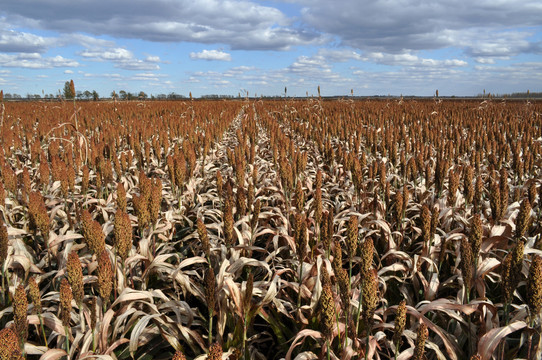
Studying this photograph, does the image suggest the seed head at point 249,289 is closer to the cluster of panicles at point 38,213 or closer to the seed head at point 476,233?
the seed head at point 476,233

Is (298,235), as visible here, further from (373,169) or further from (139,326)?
(373,169)

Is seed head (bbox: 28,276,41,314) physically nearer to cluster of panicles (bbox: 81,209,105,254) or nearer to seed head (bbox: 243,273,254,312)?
cluster of panicles (bbox: 81,209,105,254)

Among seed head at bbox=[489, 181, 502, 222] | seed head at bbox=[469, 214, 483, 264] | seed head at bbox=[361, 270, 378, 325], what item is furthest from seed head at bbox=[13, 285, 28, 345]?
seed head at bbox=[489, 181, 502, 222]

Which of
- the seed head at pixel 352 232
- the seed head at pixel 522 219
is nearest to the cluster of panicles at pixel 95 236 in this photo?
the seed head at pixel 352 232

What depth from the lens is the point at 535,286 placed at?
1.42 metres

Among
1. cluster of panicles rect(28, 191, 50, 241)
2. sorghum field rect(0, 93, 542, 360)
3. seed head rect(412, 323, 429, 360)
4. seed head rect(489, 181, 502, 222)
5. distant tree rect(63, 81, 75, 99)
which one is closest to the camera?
seed head rect(412, 323, 429, 360)

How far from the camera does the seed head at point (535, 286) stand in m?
1.40

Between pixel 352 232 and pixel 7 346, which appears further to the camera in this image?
pixel 352 232

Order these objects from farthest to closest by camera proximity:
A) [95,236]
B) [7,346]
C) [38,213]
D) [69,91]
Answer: [69,91] → [38,213] → [95,236] → [7,346]

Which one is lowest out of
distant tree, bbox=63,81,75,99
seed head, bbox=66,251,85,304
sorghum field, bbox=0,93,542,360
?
sorghum field, bbox=0,93,542,360

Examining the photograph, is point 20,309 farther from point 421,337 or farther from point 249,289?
point 421,337

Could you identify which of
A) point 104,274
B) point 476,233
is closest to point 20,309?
point 104,274

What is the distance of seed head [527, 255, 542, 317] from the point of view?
1.40 m

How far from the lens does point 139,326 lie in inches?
82.4
